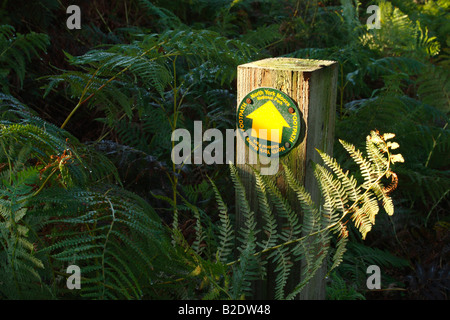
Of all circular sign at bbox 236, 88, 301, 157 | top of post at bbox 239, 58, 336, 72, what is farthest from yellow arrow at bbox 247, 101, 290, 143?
top of post at bbox 239, 58, 336, 72

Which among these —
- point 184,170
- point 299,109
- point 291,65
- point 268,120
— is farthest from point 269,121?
point 184,170

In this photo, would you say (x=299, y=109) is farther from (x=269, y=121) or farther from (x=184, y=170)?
(x=184, y=170)

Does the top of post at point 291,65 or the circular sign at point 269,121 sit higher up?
the top of post at point 291,65

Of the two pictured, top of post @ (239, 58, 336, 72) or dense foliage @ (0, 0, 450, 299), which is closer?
dense foliage @ (0, 0, 450, 299)

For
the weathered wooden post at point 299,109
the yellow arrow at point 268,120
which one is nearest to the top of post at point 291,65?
the weathered wooden post at point 299,109

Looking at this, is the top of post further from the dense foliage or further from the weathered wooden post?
the dense foliage

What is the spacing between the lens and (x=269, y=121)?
174 centimetres

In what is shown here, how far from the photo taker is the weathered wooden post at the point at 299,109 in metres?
1.65

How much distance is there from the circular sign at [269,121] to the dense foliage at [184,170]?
181mm

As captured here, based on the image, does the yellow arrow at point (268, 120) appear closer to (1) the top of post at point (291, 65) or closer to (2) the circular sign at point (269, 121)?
(2) the circular sign at point (269, 121)

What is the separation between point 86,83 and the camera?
2.19 meters

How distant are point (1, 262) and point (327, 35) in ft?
12.3

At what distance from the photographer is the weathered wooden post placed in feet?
5.43
